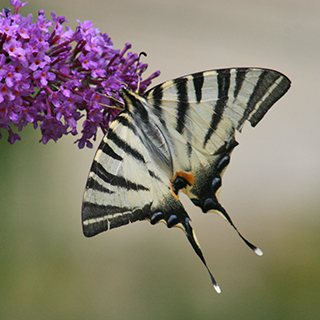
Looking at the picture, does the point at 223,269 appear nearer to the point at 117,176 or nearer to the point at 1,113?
the point at 117,176

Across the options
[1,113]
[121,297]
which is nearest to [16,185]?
[121,297]

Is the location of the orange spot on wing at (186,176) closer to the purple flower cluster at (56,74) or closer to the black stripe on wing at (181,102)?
the black stripe on wing at (181,102)

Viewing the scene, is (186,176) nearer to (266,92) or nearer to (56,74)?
(266,92)

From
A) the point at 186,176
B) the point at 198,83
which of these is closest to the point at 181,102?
the point at 198,83

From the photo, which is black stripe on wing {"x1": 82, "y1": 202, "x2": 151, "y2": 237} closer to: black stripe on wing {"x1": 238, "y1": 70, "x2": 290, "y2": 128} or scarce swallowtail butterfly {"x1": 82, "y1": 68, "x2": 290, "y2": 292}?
scarce swallowtail butterfly {"x1": 82, "y1": 68, "x2": 290, "y2": 292}

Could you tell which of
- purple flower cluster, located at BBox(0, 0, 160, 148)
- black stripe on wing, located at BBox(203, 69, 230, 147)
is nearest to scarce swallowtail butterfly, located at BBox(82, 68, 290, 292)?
black stripe on wing, located at BBox(203, 69, 230, 147)

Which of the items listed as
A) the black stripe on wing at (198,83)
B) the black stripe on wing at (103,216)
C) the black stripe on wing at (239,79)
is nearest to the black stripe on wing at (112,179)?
the black stripe on wing at (103,216)
